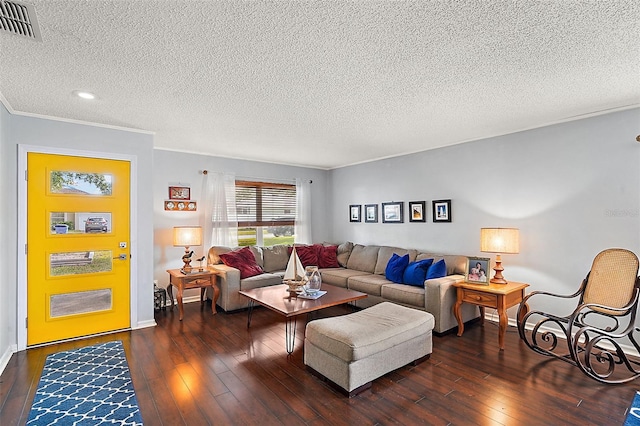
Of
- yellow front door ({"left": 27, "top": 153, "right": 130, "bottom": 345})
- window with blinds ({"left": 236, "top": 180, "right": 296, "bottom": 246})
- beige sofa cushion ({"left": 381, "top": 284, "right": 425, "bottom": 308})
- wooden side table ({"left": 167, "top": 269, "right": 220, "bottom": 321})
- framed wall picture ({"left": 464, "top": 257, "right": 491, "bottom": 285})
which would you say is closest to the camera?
yellow front door ({"left": 27, "top": 153, "right": 130, "bottom": 345})

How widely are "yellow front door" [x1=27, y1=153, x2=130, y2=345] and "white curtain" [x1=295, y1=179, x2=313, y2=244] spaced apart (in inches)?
126

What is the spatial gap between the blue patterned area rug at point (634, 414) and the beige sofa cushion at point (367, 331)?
1.40m

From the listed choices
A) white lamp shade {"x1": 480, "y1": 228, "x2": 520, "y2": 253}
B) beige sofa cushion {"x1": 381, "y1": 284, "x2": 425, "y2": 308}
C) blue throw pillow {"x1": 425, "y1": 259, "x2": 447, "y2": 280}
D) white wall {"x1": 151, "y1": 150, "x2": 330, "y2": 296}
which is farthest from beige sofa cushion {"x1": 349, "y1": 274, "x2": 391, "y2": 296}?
white wall {"x1": 151, "y1": 150, "x2": 330, "y2": 296}

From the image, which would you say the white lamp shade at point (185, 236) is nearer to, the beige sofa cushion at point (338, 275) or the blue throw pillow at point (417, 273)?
the beige sofa cushion at point (338, 275)

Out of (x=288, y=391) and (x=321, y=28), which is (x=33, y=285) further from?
(x=321, y=28)

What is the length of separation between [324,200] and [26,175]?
485cm

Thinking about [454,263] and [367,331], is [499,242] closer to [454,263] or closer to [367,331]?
[454,263]

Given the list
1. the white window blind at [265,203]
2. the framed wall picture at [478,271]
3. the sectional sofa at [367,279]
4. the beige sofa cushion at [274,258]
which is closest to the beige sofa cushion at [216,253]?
the sectional sofa at [367,279]

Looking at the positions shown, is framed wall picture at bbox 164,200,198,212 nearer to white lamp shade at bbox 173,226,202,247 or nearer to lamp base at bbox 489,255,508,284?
white lamp shade at bbox 173,226,202,247

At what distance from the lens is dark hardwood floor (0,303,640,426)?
7.27 ft

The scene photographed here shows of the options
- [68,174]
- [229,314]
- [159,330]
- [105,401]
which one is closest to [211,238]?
[229,314]

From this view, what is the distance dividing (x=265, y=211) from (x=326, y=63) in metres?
4.13

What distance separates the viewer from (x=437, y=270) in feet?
13.5

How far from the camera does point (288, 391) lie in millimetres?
2545
